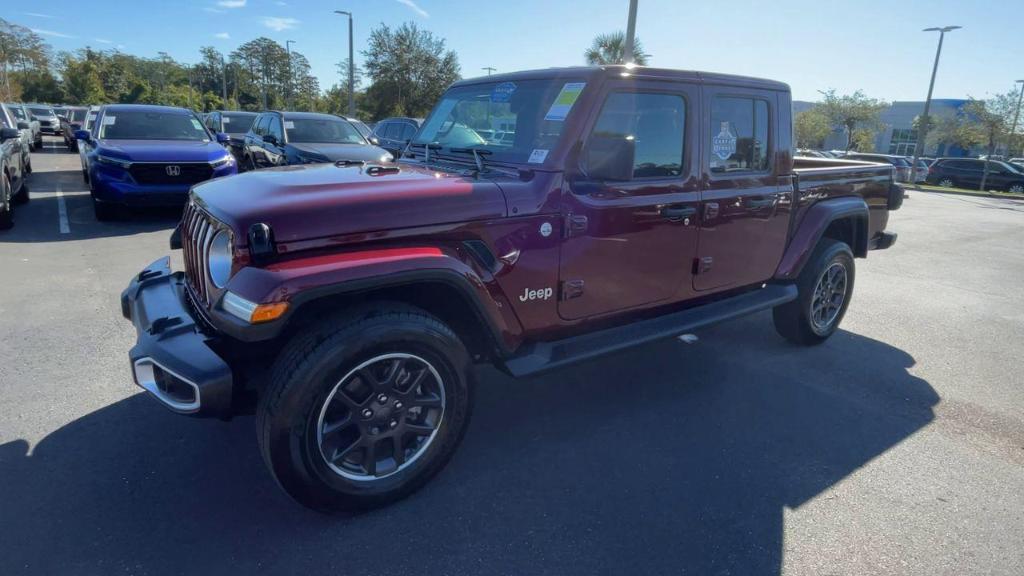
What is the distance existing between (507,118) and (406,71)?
120ft

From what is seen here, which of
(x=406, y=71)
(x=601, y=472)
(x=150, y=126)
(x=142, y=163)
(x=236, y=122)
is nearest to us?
(x=601, y=472)

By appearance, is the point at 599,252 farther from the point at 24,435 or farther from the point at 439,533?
the point at 24,435

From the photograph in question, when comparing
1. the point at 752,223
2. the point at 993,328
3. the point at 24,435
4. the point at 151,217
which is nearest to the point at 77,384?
the point at 24,435

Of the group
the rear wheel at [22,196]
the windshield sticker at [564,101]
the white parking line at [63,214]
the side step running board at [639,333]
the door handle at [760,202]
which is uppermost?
the windshield sticker at [564,101]

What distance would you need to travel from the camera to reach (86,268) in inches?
247

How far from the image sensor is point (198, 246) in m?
2.93

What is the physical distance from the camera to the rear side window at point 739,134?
3744 millimetres

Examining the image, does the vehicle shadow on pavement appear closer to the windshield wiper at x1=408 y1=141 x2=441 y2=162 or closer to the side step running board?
the side step running board

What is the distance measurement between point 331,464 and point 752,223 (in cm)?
310

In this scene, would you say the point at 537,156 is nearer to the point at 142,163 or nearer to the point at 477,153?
the point at 477,153

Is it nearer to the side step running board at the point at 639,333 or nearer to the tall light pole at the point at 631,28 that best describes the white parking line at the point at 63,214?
the side step running board at the point at 639,333

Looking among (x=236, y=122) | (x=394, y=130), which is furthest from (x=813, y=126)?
(x=236, y=122)

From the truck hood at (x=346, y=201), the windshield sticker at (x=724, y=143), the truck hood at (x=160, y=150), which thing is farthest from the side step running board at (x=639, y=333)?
the truck hood at (x=160, y=150)

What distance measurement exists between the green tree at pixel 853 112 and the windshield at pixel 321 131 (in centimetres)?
4202
